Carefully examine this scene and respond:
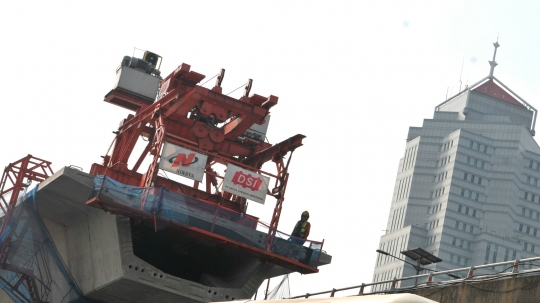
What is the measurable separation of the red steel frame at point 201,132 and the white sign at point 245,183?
37 centimetres

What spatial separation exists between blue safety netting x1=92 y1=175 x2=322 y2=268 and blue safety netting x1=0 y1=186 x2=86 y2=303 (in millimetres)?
6472

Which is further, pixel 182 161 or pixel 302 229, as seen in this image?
pixel 182 161

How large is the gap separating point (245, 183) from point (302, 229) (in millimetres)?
4014

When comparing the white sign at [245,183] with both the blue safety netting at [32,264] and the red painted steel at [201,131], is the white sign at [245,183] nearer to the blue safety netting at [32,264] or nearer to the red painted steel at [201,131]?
the red painted steel at [201,131]

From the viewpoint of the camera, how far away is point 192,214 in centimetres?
3978

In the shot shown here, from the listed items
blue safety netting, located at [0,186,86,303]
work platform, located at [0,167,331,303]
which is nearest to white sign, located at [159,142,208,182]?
work platform, located at [0,167,331,303]

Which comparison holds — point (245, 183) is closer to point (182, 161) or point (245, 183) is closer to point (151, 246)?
point (182, 161)

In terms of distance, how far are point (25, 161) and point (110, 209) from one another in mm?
15871

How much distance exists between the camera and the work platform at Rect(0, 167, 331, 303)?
128ft

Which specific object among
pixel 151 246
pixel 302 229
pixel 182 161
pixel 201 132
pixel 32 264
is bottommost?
pixel 32 264

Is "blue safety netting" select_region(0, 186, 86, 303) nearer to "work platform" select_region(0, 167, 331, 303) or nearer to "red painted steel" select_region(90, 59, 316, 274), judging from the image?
"work platform" select_region(0, 167, 331, 303)

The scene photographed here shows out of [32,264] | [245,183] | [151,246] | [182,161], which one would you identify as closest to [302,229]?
[245,183]

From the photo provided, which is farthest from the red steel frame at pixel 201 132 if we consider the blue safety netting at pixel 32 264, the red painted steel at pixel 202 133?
the blue safety netting at pixel 32 264

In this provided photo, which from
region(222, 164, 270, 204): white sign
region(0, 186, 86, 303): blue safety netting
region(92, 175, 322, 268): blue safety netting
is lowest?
region(0, 186, 86, 303): blue safety netting
